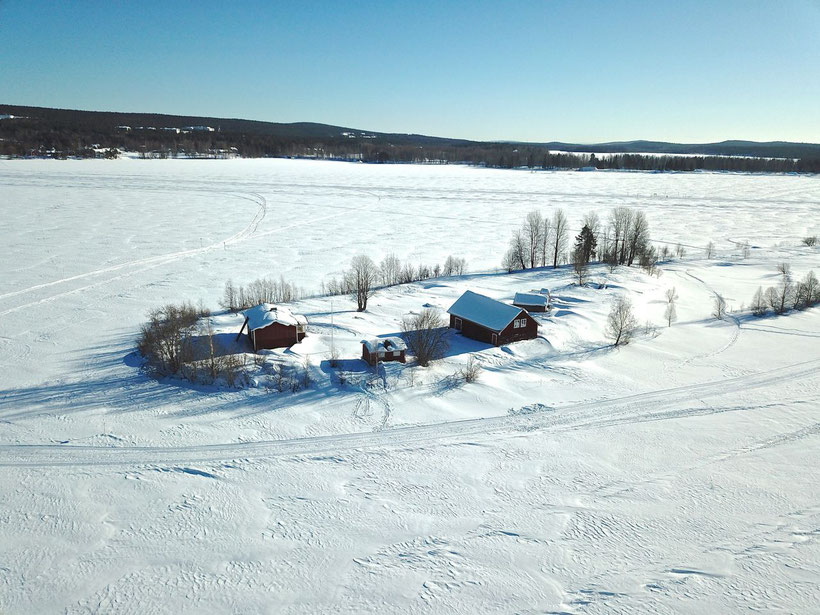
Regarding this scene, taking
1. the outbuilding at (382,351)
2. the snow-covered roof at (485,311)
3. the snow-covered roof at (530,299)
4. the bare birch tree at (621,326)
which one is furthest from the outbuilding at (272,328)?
the bare birch tree at (621,326)

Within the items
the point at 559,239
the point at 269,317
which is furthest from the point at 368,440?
the point at 559,239

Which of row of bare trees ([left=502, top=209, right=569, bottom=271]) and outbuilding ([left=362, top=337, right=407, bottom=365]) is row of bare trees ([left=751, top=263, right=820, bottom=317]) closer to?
row of bare trees ([left=502, top=209, right=569, bottom=271])

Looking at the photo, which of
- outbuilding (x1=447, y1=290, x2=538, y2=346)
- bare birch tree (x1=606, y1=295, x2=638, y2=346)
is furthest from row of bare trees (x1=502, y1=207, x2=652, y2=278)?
outbuilding (x1=447, y1=290, x2=538, y2=346)

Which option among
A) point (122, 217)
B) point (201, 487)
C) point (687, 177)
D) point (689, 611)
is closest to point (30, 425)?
point (201, 487)

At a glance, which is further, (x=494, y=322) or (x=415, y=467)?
(x=494, y=322)

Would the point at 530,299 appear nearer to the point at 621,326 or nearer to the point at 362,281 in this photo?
the point at 621,326

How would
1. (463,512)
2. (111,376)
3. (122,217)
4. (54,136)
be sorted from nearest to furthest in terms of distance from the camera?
(463,512)
(111,376)
(122,217)
(54,136)

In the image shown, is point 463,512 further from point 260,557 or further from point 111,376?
point 111,376
